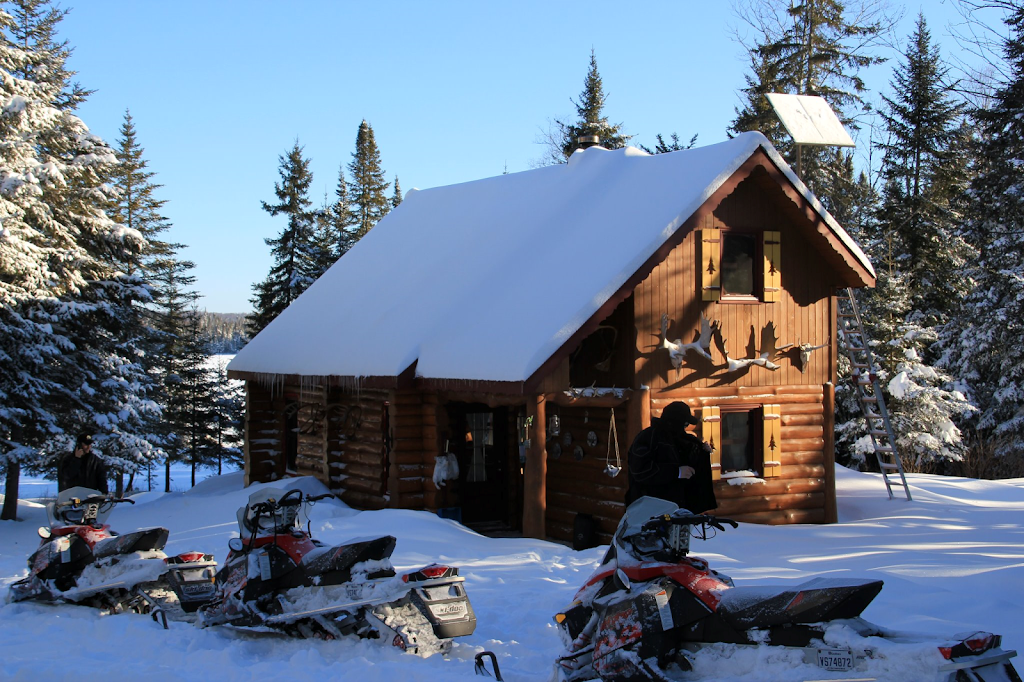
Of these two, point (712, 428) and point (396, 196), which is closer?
point (712, 428)

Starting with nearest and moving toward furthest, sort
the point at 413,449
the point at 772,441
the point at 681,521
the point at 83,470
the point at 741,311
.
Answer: the point at 681,521 < the point at 83,470 < the point at 741,311 < the point at 772,441 < the point at 413,449

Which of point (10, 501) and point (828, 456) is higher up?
point (828, 456)

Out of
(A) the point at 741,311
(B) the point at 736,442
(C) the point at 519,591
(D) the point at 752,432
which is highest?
(A) the point at 741,311

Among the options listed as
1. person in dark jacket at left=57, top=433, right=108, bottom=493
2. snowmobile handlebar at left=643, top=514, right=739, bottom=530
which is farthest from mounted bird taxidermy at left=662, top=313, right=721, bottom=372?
person in dark jacket at left=57, top=433, right=108, bottom=493

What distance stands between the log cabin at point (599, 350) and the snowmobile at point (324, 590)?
4596 mm

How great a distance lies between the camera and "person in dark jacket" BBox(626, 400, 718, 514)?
6.76 metres

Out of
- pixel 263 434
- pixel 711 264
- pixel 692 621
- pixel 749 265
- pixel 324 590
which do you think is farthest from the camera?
pixel 263 434

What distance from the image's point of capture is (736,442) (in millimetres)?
13609

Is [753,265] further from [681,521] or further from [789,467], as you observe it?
[681,521]

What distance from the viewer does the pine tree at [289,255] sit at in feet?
109

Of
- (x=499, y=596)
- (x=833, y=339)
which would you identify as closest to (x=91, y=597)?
(x=499, y=596)

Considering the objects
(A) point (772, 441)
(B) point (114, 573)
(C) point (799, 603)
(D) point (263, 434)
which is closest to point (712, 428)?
(A) point (772, 441)

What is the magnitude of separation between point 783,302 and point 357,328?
7382 millimetres

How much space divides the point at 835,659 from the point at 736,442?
Answer: 30.9 feet
